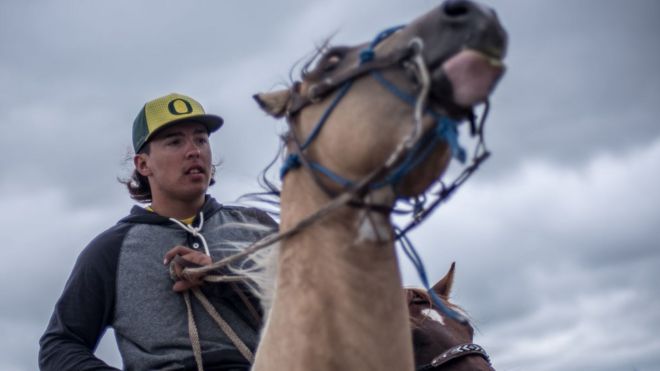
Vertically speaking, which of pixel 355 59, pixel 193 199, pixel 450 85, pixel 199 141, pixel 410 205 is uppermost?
pixel 199 141

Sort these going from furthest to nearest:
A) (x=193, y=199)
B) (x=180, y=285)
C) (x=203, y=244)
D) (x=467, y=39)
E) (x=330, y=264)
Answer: (x=193, y=199), (x=203, y=244), (x=180, y=285), (x=330, y=264), (x=467, y=39)

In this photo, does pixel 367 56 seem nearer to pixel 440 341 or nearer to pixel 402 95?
pixel 402 95

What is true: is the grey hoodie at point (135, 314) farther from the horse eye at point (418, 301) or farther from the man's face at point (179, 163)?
the horse eye at point (418, 301)

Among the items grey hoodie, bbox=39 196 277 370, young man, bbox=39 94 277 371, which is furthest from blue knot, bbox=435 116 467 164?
grey hoodie, bbox=39 196 277 370

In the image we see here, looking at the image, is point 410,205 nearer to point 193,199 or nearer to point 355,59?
point 355,59

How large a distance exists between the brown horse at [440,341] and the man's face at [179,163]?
5.59ft

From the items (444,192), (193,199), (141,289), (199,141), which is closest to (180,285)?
(141,289)

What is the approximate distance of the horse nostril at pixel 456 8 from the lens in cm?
304

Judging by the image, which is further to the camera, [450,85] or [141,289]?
[141,289]

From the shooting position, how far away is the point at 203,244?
518cm

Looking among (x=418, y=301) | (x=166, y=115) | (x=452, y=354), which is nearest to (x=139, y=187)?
(x=166, y=115)

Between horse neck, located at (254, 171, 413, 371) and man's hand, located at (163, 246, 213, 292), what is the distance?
4.59ft

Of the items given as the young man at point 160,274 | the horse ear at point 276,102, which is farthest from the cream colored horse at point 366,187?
the young man at point 160,274

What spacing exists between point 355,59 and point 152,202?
283 centimetres
